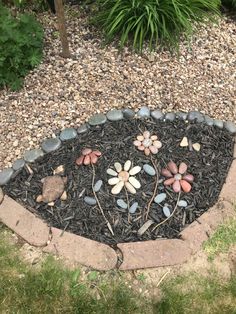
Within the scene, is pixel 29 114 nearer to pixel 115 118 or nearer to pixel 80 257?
pixel 115 118

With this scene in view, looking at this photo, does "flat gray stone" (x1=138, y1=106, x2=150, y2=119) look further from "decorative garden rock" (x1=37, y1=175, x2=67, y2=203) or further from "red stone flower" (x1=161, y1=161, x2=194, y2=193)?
"decorative garden rock" (x1=37, y1=175, x2=67, y2=203)

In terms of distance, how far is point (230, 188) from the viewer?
8.70 ft

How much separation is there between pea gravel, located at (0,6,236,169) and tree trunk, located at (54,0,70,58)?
7cm

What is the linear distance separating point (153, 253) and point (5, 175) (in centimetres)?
101

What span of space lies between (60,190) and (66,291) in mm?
586

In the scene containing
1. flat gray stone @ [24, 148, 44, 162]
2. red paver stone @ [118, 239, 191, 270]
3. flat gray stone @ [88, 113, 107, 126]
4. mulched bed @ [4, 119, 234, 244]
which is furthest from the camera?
flat gray stone @ [88, 113, 107, 126]

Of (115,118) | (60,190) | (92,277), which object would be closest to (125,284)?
(92,277)

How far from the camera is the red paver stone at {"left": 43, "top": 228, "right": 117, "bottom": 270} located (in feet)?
7.88

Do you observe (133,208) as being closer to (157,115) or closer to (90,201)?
(90,201)

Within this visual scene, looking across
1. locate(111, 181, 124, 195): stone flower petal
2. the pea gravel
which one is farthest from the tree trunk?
locate(111, 181, 124, 195): stone flower petal

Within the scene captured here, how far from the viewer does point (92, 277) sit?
238 cm

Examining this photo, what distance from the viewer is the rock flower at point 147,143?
9.02 feet

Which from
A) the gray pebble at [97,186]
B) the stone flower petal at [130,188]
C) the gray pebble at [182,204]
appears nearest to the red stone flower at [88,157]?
the gray pebble at [97,186]

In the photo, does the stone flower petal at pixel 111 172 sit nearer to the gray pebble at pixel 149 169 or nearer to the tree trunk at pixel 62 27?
the gray pebble at pixel 149 169
